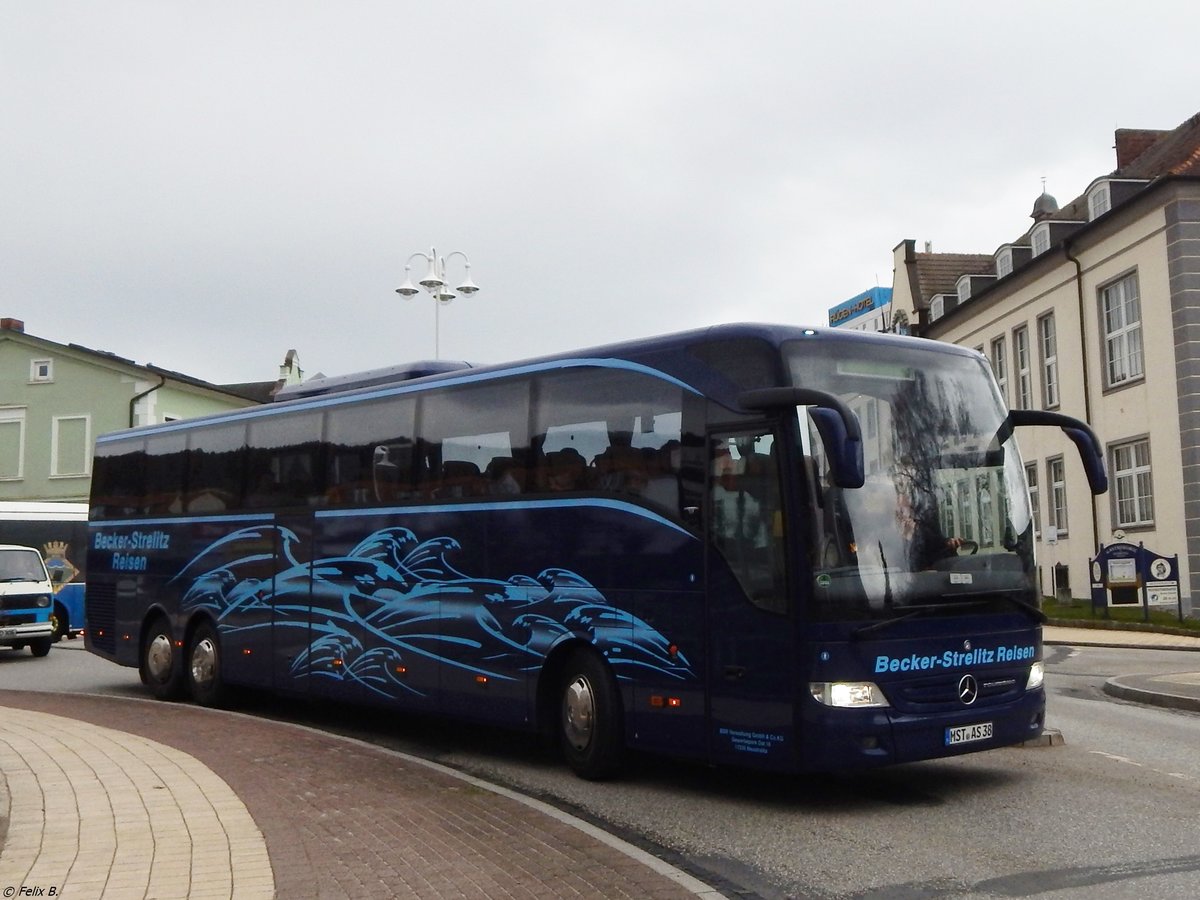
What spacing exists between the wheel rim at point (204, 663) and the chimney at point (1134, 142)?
113ft

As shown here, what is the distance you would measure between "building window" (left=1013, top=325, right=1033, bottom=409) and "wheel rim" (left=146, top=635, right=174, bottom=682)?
95.6 feet

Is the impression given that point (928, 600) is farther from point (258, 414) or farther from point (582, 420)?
point (258, 414)

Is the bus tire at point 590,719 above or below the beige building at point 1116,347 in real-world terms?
below

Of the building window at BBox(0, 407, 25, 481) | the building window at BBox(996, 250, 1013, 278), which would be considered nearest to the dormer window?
the building window at BBox(996, 250, 1013, 278)

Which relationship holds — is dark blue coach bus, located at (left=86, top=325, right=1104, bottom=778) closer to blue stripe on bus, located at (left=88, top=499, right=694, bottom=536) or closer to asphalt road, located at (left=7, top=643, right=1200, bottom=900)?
blue stripe on bus, located at (left=88, top=499, right=694, bottom=536)

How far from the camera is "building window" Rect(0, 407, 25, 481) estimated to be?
5325 centimetres

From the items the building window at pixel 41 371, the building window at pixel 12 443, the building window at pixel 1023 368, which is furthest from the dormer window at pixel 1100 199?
the building window at pixel 12 443

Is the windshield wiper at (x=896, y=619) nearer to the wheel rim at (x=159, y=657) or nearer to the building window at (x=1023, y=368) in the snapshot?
the wheel rim at (x=159, y=657)

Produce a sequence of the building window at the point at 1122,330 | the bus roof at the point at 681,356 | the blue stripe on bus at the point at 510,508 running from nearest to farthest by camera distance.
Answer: the bus roof at the point at 681,356 < the blue stripe on bus at the point at 510,508 < the building window at the point at 1122,330

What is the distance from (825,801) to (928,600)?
63.1 inches

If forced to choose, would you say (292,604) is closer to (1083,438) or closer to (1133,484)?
(1083,438)

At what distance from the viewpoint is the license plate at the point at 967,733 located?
899 centimetres

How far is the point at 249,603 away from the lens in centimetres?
1523

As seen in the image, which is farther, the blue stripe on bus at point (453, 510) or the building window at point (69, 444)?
the building window at point (69, 444)
